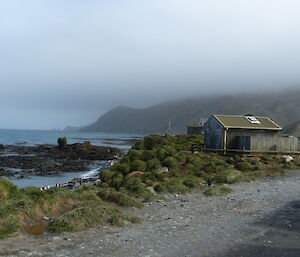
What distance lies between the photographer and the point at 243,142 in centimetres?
3456

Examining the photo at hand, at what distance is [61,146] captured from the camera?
7381 centimetres

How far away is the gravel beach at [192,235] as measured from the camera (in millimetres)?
9078

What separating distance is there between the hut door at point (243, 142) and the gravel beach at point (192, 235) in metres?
18.1

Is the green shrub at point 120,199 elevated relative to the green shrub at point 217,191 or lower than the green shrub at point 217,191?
elevated

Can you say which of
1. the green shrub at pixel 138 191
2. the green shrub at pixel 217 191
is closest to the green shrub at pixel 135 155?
the green shrub at pixel 138 191

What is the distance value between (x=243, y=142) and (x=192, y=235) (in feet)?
83.1

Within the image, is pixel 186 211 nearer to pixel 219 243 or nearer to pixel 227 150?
pixel 219 243

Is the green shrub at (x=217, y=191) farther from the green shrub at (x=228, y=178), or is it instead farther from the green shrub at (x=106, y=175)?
the green shrub at (x=106, y=175)

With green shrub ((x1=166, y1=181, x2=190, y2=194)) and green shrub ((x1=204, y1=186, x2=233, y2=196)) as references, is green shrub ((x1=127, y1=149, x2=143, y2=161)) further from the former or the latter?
green shrub ((x1=204, y1=186, x2=233, y2=196))

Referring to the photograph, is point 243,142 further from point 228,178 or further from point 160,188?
point 160,188

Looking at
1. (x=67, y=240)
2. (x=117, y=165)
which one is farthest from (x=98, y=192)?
(x=117, y=165)

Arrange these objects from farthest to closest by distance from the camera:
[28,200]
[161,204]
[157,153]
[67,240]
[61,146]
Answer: [61,146]
[157,153]
[161,204]
[28,200]
[67,240]

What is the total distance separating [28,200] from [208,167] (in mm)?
16700

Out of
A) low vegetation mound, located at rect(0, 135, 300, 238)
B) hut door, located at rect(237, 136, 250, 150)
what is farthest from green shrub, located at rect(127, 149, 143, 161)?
hut door, located at rect(237, 136, 250, 150)
